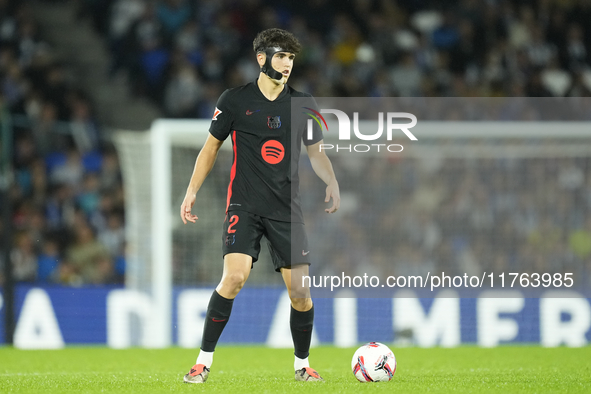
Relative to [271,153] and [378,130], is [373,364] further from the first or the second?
[378,130]

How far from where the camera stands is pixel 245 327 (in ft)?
30.2

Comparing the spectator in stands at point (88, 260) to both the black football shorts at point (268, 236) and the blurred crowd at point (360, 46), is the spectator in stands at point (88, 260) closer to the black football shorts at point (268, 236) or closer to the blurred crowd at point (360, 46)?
the blurred crowd at point (360, 46)

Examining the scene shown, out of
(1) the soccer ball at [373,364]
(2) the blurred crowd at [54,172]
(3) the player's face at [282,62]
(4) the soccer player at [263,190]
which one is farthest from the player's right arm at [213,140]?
(2) the blurred crowd at [54,172]

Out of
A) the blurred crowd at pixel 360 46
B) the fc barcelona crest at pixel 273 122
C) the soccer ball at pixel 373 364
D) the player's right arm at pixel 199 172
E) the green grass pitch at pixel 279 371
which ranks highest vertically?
the blurred crowd at pixel 360 46

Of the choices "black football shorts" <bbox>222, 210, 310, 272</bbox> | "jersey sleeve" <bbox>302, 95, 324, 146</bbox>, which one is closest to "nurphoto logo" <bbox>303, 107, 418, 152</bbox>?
"jersey sleeve" <bbox>302, 95, 324, 146</bbox>

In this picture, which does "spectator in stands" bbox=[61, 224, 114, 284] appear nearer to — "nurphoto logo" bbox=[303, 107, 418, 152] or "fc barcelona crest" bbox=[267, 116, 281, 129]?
"nurphoto logo" bbox=[303, 107, 418, 152]

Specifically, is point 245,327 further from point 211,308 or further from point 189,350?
point 211,308

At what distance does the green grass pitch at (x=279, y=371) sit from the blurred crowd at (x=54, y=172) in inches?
80.7

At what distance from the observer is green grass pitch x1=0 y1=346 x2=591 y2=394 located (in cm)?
480

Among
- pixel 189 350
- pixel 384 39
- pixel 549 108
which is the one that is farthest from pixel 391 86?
pixel 189 350

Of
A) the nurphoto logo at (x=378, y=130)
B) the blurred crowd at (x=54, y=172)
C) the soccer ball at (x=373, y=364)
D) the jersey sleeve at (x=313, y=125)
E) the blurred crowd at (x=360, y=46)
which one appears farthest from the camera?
the blurred crowd at (x=360, y=46)

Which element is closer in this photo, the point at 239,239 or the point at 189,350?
the point at 239,239

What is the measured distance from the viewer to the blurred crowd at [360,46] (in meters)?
12.9

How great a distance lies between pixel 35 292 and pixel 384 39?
270 inches
